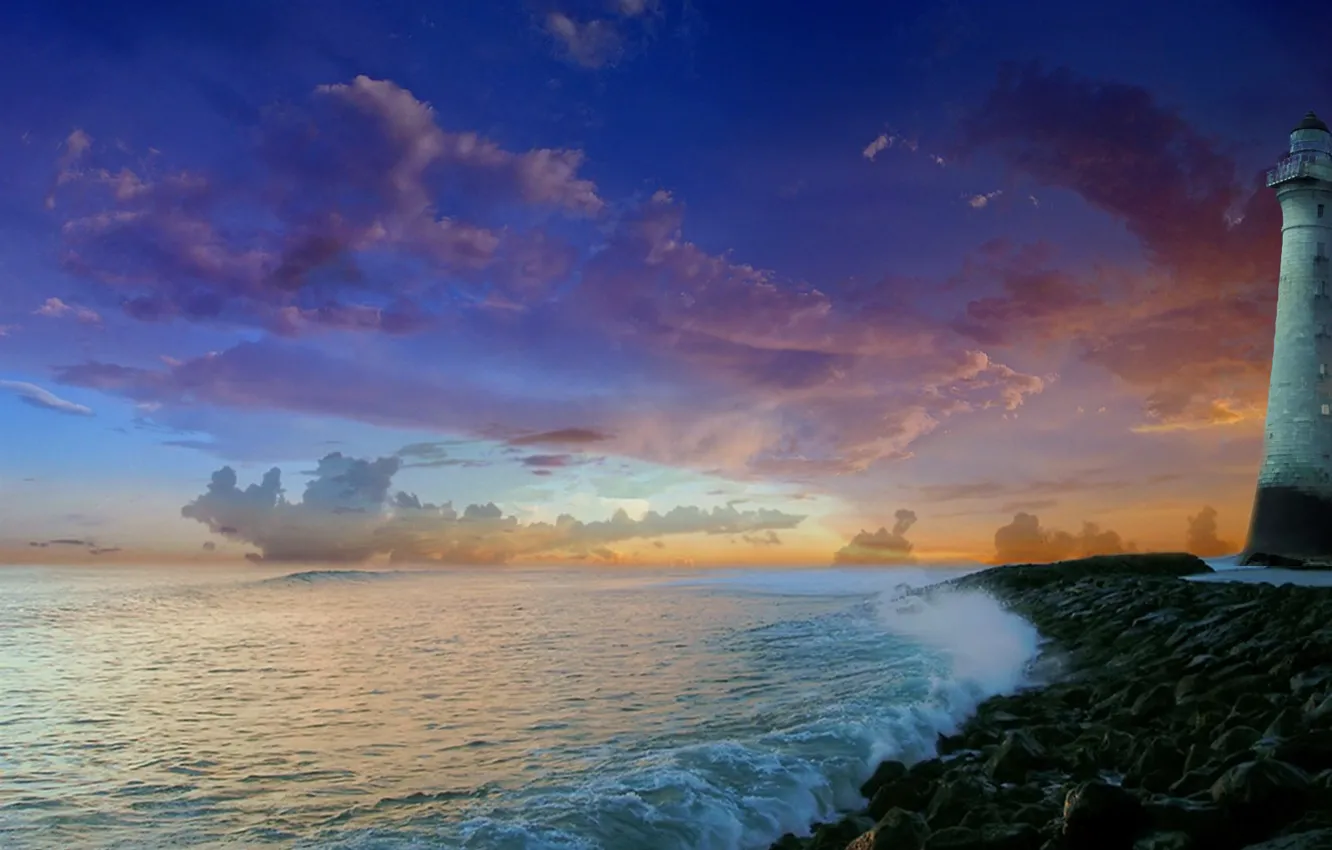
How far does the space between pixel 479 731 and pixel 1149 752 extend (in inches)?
371

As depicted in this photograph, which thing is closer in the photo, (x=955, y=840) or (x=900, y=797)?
(x=955, y=840)

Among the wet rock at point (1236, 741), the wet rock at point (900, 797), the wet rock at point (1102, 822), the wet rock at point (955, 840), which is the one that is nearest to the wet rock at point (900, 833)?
the wet rock at point (955, 840)

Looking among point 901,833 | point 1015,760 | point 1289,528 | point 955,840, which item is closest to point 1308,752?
point 1015,760

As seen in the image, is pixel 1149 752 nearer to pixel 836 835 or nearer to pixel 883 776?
pixel 883 776

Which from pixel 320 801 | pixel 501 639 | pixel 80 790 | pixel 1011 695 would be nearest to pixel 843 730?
pixel 1011 695

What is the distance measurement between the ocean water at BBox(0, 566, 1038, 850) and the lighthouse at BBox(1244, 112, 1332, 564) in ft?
42.9

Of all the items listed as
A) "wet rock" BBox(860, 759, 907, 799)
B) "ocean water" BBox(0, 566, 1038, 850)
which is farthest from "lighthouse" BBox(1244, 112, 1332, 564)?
"wet rock" BBox(860, 759, 907, 799)

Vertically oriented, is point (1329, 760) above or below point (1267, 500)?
below

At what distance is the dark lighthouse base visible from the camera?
1280 inches

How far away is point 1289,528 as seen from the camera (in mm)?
33312

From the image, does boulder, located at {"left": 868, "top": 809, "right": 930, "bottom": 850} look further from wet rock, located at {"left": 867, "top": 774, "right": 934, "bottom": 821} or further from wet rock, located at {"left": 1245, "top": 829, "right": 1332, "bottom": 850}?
wet rock, located at {"left": 1245, "top": 829, "right": 1332, "bottom": 850}

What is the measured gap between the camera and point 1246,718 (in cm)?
973

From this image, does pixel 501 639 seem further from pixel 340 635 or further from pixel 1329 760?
pixel 1329 760

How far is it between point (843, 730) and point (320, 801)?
6611 millimetres
